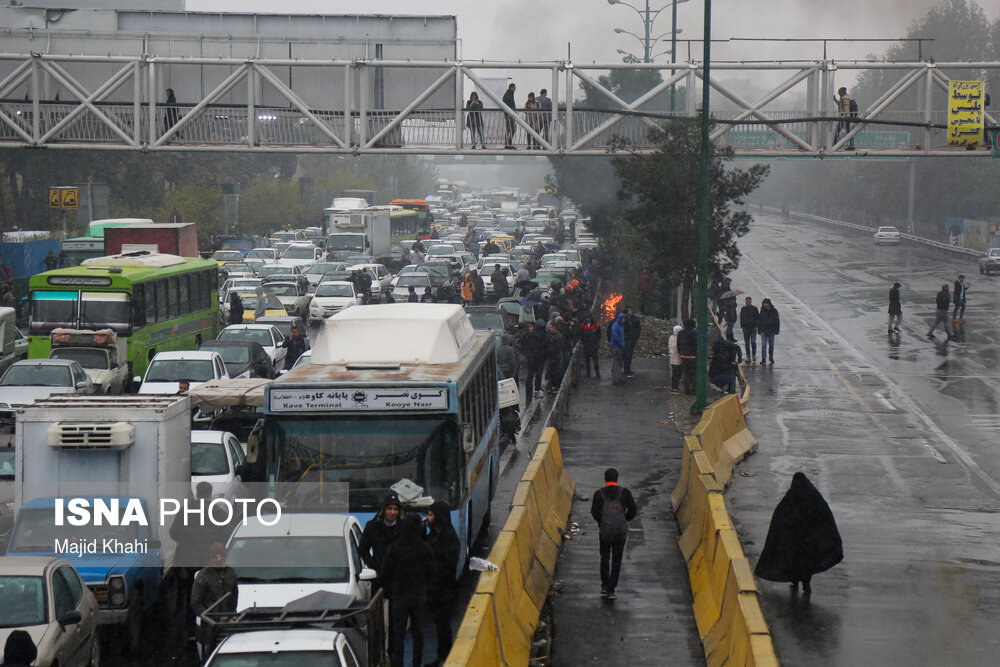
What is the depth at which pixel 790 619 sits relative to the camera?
534 inches

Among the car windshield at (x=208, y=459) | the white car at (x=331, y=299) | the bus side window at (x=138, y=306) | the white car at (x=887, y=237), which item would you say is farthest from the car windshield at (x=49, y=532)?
the white car at (x=887, y=237)

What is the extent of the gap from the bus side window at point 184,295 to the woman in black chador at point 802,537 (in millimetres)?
19074

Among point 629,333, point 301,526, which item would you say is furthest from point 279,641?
point 629,333

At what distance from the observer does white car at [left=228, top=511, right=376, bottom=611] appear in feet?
39.1

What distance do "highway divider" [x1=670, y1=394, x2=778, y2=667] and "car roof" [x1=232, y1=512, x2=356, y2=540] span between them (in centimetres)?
348

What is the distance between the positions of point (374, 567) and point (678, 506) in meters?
7.68

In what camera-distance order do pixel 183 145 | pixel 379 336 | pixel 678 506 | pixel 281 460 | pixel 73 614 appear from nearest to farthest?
1. pixel 73 614
2. pixel 281 460
3. pixel 379 336
4. pixel 678 506
5. pixel 183 145

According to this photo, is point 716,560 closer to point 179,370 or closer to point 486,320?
point 179,370

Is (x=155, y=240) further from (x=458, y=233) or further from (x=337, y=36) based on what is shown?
(x=458, y=233)

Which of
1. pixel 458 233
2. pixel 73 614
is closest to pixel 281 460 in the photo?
pixel 73 614

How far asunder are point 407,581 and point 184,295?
20.4 m

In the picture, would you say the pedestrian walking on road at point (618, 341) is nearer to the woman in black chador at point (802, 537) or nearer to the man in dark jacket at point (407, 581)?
the woman in black chador at point (802, 537)

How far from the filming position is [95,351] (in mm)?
25922

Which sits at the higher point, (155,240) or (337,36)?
(337,36)
